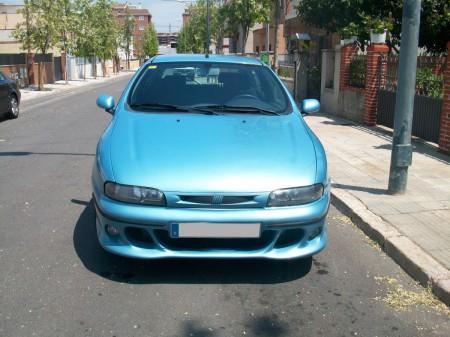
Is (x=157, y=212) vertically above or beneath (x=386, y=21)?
beneath

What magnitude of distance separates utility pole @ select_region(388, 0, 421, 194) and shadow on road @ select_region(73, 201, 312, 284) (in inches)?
86.8

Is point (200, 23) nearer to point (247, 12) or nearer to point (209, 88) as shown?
point (247, 12)

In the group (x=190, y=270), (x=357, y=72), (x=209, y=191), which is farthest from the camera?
(x=357, y=72)

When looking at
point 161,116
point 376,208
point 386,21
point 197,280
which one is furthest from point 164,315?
point 386,21

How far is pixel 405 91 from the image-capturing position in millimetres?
5977

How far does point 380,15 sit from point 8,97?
9.79m

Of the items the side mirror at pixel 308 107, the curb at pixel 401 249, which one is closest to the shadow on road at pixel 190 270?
the curb at pixel 401 249

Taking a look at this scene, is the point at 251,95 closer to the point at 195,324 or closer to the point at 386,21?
the point at 195,324

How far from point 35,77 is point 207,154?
98.9 feet

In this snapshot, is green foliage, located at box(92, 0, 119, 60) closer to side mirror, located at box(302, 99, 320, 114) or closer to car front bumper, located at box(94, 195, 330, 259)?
side mirror, located at box(302, 99, 320, 114)

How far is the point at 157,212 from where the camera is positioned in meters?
3.66

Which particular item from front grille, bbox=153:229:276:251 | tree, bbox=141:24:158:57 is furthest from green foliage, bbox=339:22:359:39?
tree, bbox=141:24:158:57

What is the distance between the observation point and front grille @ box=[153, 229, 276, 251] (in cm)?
379

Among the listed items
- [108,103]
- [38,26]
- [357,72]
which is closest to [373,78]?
[357,72]
